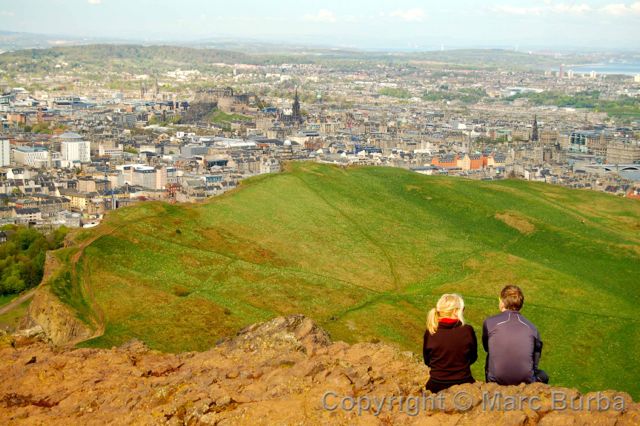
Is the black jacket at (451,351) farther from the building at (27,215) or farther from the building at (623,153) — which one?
the building at (623,153)

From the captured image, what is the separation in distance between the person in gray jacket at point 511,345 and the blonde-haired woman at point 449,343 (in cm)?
24

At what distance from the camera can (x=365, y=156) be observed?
89375mm

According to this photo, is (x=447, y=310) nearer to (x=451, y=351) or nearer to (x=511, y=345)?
(x=451, y=351)

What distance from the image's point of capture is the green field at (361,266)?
768 inches

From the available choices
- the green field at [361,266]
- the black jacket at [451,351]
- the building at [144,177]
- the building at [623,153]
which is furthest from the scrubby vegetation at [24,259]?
the building at [623,153]

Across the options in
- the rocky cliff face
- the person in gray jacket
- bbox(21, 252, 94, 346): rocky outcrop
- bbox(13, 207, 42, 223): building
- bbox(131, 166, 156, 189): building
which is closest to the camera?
the rocky cliff face

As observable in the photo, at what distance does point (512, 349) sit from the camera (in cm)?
879

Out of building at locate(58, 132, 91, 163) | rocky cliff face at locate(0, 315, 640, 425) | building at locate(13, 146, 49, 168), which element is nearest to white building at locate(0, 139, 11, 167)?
→ building at locate(13, 146, 49, 168)

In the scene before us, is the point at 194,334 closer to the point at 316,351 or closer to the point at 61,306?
the point at 61,306

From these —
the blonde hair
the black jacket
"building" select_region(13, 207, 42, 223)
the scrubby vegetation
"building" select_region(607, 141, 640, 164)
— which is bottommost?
"building" select_region(13, 207, 42, 223)

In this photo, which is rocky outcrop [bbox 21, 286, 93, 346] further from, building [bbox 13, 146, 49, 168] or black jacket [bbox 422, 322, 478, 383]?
building [bbox 13, 146, 49, 168]

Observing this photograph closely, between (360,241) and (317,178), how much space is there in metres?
7.39

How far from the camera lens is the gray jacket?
28.8ft

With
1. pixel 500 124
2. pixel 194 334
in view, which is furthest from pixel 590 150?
pixel 194 334
